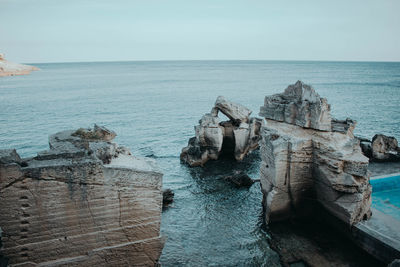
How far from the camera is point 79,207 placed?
20.9 feet

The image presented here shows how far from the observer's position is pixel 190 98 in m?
51.5

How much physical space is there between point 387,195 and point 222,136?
10585 millimetres

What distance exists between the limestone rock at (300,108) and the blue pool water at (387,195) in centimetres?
391

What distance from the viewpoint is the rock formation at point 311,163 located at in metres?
9.55

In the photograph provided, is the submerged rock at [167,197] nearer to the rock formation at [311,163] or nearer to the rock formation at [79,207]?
the rock formation at [311,163]

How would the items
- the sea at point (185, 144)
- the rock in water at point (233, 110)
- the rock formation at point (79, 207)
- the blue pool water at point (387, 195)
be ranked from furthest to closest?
the rock in water at point (233, 110), the blue pool water at point (387, 195), the sea at point (185, 144), the rock formation at point (79, 207)

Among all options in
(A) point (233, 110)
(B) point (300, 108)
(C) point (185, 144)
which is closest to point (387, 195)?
(B) point (300, 108)

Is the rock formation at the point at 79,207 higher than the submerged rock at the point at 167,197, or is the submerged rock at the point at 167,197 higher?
the rock formation at the point at 79,207

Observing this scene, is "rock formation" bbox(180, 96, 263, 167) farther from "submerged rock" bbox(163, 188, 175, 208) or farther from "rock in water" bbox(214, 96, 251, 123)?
"submerged rock" bbox(163, 188, 175, 208)

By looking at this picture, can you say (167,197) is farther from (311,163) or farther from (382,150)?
(382,150)

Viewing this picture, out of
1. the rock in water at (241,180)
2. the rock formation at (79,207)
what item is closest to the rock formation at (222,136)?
the rock in water at (241,180)

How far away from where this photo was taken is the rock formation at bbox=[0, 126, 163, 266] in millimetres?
5926

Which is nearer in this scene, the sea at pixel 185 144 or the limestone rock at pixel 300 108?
the sea at pixel 185 144

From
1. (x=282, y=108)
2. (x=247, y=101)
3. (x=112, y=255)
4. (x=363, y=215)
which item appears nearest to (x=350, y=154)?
(x=363, y=215)
